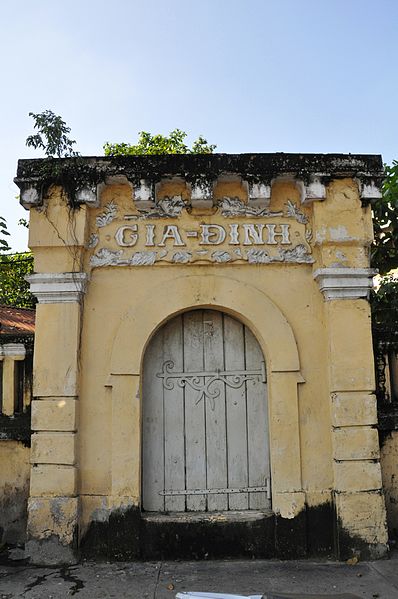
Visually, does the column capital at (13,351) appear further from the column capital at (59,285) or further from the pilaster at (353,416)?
the pilaster at (353,416)

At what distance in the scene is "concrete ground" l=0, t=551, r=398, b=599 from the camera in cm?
434

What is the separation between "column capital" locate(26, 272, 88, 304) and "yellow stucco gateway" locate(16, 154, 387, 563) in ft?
0.06

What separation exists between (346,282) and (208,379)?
1650mm

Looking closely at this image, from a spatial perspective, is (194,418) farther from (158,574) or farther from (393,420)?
(393,420)

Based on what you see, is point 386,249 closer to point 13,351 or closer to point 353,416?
point 353,416

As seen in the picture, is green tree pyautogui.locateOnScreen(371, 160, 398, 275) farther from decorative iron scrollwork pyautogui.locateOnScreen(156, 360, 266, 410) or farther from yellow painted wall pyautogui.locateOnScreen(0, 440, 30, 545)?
yellow painted wall pyautogui.locateOnScreen(0, 440, 30, 545)

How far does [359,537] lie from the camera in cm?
499

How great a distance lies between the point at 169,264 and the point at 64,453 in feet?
6.68

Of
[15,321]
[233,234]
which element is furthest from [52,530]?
[15,321]

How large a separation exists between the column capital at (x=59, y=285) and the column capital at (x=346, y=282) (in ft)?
7.61

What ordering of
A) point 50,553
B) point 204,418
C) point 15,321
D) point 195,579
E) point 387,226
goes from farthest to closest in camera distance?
point 15,321 → point 387,226 → point 204,418 → point 50,553 → point 195,579

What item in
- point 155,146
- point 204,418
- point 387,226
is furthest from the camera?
point 155,146

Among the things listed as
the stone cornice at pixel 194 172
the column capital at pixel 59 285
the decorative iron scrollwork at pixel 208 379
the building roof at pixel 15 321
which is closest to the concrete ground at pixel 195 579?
the decorative iron scrollwork at pixel 208 379

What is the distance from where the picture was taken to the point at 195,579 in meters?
4.59
